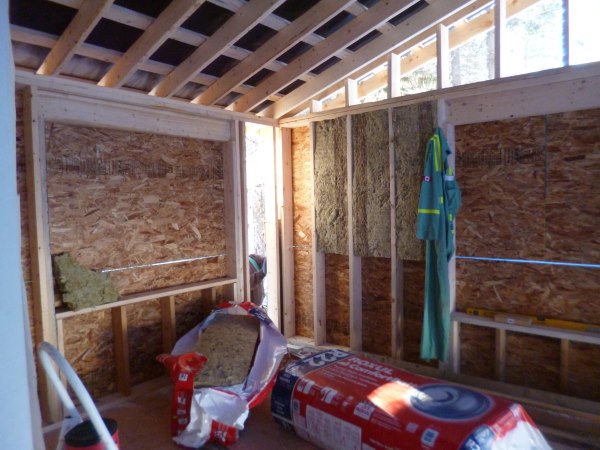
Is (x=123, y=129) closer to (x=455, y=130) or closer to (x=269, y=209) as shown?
(x=269, y=209)

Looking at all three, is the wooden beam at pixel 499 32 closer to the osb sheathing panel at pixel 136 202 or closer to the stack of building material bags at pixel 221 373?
the osb sheathing panel at pixel 136 202

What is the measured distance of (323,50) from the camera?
338 centimetres

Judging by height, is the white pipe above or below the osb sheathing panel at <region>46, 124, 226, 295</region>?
below

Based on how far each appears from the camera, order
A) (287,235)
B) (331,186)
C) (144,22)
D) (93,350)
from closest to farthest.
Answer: (144,22), (93,350), (331,186), (287,235)

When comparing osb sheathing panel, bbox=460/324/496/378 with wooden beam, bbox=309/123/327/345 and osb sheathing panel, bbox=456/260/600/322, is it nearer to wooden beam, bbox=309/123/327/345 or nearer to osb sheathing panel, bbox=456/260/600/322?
osb sheathing panel, bbox=456/260/600/322

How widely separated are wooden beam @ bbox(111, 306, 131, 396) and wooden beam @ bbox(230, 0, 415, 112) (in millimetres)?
2058

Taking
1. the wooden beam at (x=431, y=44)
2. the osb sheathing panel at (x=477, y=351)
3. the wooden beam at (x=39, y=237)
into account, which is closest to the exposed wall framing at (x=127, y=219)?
the wooden beam at (x=39, y=237)

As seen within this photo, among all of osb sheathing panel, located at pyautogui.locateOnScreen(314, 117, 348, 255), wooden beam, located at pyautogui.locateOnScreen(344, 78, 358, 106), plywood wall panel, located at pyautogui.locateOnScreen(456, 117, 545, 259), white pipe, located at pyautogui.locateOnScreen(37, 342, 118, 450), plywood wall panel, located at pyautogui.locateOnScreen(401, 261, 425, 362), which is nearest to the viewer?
white pipe, located at pyautogui.locateOnScreen(37, 342, 118, 450)

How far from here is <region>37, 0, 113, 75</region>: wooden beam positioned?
2.40 meters

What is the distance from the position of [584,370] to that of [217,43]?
337cm

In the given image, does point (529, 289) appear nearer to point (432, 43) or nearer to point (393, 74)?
point (393, 74)

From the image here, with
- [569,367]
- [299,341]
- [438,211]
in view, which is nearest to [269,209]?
[299,341]

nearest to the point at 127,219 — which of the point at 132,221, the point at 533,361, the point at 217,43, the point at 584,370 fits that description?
the point at 132,221

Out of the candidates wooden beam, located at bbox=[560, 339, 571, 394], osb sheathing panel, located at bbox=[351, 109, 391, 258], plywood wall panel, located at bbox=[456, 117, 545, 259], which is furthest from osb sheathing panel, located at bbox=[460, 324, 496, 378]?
osb sheathing panel, located at bbox=[351, 109, 391, 258]
